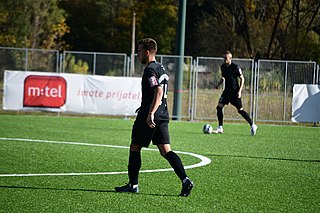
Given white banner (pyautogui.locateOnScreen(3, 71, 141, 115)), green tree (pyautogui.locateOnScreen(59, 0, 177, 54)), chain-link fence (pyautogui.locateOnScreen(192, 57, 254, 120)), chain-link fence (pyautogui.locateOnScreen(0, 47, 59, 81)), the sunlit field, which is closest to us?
the sunlit field

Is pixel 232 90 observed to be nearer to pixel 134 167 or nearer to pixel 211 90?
pixel 211 90

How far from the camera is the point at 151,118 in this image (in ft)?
29.0

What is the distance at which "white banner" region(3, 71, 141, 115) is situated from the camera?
1014 inches

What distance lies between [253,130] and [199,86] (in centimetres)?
917

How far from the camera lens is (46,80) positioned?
2578 centimetres

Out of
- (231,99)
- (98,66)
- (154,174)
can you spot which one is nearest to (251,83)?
(98,66)

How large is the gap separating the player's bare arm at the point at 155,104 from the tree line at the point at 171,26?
27.8 meters

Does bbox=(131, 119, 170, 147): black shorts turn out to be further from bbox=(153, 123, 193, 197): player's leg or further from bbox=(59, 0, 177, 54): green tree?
bbox=(59, 0, 177, 54): green tree

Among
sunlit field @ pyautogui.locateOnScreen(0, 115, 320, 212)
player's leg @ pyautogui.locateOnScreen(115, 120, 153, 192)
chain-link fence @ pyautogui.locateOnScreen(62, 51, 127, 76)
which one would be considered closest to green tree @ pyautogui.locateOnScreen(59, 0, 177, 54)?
chain-link fence @ pyautogui.locateOnScreen(62, 51, 127, 76)

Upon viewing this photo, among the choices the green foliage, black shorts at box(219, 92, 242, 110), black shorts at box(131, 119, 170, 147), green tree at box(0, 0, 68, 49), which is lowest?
black shorts at box(131, 119, 170, 147)

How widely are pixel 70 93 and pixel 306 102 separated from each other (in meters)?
8.56

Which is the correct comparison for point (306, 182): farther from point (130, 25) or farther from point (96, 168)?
point (130, 25)

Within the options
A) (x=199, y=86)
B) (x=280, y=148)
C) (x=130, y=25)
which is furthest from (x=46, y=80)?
(x=130, y=25)

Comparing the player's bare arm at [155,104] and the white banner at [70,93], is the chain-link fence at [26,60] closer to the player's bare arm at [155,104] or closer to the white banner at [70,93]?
the white banner at [70,93]
